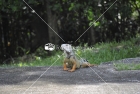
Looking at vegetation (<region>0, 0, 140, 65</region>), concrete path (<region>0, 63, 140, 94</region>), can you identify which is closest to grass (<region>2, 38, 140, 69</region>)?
vegetation (<region>0, 0, 140, 65</region>)

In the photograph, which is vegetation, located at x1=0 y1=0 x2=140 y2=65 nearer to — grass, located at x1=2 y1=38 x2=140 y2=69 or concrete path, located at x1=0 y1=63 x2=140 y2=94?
grass, located at x1=2 y1=38 x2=140 y2=69

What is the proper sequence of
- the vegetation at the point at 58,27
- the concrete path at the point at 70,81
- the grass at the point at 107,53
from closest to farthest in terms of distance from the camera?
the concrete path at the point at 70,81
the grass at the point at 107,53
the vegetation at the point at 58,27

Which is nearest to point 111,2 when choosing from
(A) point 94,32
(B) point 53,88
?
(A) point 94,32

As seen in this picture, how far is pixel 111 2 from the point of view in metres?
10.8

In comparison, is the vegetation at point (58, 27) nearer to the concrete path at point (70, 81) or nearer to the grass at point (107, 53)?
the grass at point (107, 53)

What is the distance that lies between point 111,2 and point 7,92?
7068mm

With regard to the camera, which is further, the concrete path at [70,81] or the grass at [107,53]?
the grass at [107,53]

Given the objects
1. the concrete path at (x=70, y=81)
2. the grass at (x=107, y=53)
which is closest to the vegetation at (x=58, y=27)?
the grass at (x=107, y=53)

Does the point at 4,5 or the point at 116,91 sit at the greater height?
the point at 4,5

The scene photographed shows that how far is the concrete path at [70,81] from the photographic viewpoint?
4.30 m

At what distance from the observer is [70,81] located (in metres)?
4.81

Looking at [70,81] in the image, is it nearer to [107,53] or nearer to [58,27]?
[107,53]

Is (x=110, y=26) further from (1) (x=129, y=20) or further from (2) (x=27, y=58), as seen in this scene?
(2) (x=27, y=58)

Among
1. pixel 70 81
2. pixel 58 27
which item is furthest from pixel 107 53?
pixel 58 27
